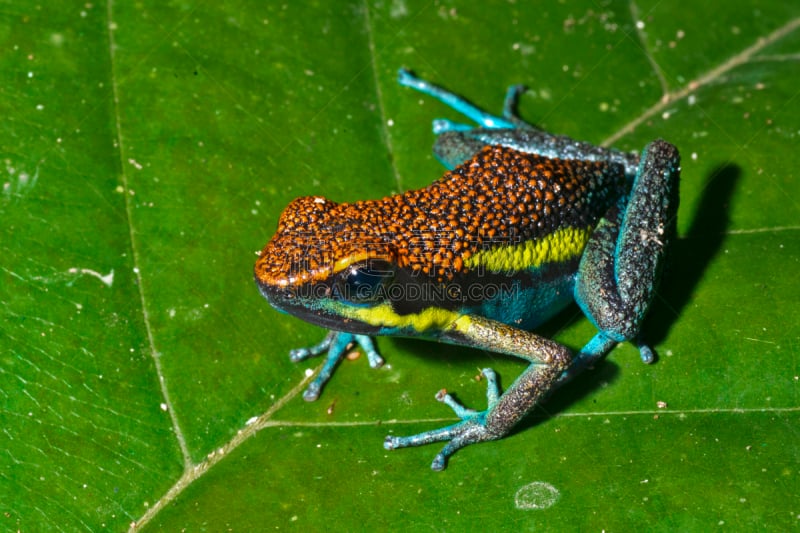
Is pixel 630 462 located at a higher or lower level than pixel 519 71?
lower

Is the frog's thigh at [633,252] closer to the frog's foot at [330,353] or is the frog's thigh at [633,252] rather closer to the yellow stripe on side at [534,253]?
the yellow stripe on side at [534,253]

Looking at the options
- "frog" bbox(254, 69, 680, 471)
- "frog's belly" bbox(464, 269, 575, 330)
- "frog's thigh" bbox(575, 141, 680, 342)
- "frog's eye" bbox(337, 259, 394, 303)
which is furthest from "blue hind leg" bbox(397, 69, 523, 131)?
"frog's eye" bbox(337, 259, 394, 303)

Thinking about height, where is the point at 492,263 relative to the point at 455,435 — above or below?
above

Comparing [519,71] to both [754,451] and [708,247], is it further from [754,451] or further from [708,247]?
[754,451]

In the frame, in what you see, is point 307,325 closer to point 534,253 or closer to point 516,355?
point 516,355

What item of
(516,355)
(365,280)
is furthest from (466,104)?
(365,280)

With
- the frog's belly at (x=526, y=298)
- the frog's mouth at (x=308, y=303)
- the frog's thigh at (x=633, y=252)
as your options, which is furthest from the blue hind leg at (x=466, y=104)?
the frog's mouth at (x=308, y=303)

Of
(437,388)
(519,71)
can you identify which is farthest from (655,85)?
(437,388)
